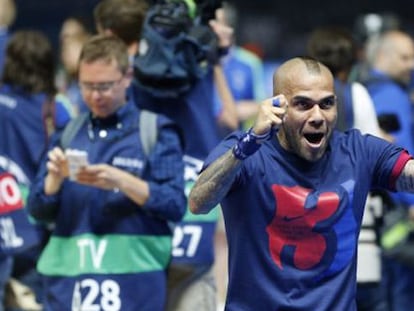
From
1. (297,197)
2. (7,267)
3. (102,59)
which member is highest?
(102,59)

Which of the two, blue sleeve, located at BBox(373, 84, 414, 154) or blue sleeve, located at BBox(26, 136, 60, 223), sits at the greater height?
blue sleeve, located at BBox(373, 84, 414, 154)

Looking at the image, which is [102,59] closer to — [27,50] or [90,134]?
[90,134]

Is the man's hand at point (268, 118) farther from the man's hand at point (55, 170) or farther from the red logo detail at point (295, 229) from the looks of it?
the man's hand at point (55, 170)

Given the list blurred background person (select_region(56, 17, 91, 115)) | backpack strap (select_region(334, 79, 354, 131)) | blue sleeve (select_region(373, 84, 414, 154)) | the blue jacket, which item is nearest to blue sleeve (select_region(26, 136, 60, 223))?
the blue jacket

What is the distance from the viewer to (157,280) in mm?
7824

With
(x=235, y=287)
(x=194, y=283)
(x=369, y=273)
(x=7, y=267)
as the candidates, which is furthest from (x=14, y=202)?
(x=235, y=287)

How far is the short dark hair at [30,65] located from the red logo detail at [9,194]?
552 mm

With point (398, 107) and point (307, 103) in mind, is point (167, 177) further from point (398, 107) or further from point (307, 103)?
point (398, 107)

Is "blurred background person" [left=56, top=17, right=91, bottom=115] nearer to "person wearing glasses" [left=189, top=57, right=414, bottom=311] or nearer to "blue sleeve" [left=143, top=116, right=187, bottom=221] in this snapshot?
"blue sleeve" [left=143, top=116, right=187, bottom=221]

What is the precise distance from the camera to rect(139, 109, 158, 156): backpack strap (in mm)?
7758

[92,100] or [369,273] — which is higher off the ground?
A: [92,100]

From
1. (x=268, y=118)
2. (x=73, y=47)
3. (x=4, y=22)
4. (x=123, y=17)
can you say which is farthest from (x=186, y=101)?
(x=73, y=47)

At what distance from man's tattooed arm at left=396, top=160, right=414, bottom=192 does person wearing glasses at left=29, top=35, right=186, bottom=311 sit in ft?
4.56

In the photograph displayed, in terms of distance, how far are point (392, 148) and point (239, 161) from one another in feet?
2.60
